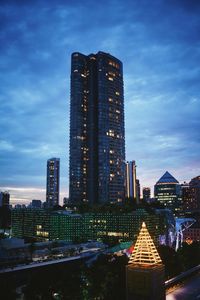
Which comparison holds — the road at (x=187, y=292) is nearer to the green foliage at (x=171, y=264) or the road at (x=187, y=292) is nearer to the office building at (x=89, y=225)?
the green foliage at (x=171, y=264)

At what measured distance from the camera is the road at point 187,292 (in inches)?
1551

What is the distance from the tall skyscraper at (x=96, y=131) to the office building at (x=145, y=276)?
135 metres

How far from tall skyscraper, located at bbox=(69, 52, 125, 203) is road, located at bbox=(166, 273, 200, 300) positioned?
12154cm

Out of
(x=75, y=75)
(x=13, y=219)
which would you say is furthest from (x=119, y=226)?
(x=75, y=75)

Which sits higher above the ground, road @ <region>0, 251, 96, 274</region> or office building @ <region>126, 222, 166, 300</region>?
office building @ <region>126, 222, 166, 300</region>

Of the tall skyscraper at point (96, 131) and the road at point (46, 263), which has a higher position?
the tall skyscraper at point (96, 131)

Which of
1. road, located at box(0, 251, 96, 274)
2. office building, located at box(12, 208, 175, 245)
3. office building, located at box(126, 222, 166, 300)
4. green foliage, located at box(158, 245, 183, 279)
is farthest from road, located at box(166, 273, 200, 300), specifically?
office building, located at box(12, 208, 175, 245)

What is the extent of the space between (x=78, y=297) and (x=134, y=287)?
12.0 meters

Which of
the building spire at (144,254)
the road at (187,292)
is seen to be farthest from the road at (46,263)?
the building spire at (144,254)

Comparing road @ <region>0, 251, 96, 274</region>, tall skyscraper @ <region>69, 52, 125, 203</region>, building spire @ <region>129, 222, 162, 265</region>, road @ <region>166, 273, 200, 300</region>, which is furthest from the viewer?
tall skyscraper @ <region>69, 52, 125, 203</region>

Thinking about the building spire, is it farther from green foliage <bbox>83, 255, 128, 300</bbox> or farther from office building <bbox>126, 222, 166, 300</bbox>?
green foliage <bbox>83, 255, 128, 300</bbox>

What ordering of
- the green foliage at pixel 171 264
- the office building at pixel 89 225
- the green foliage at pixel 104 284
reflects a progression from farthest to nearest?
the office building at pixel 89 225, the green foliage at pixel 171 264, the green foliage at pixel 104 284

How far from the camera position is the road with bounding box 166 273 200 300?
39406mm

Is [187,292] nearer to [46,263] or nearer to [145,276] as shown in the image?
[145,276]
